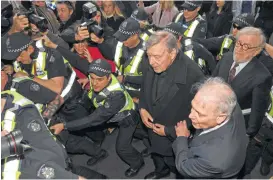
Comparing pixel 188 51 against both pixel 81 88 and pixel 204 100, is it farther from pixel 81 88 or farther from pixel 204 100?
pixel 204 100

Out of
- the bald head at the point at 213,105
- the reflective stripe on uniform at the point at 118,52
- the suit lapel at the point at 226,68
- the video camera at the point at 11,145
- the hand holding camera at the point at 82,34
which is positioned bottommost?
the reflective stripe on uniform at the point at 118,52

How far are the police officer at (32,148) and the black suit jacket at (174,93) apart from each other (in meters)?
1.06

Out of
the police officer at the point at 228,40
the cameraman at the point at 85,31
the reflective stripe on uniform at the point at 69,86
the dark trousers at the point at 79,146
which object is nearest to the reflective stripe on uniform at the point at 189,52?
the police officer at the point at 228,40

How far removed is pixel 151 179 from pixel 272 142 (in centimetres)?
151

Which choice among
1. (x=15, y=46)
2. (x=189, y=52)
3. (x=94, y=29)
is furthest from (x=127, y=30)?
(x=15, y=46)

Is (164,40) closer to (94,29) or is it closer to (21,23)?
(94,29)

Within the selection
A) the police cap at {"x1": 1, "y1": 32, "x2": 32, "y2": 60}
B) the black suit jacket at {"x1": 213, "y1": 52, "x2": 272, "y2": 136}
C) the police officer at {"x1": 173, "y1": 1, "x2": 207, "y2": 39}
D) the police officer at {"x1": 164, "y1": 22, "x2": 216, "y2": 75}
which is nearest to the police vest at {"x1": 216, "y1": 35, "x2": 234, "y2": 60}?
the police officer at {"x1": 164, "y1": 22, "x2": 216, "y2": 75}

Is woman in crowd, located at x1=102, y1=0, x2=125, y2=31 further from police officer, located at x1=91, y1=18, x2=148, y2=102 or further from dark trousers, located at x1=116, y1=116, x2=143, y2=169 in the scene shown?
dark trousers, located at x1=116, y1=116, x2=143, y2=169

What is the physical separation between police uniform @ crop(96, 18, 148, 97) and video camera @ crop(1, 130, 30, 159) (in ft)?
6.40

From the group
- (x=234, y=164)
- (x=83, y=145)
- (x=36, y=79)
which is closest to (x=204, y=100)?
(x=234, y=164)

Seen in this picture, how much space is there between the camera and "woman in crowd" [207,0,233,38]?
6.03 meters

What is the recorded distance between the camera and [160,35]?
3309 millimetres

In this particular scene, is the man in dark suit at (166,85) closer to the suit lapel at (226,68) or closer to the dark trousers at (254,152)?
the suit lapel at (226,68)

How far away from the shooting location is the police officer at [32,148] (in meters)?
2.58
